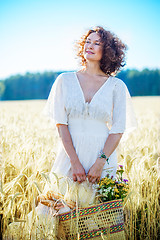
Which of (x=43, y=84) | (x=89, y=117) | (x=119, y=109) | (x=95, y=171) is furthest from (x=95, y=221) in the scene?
(x=43, y=84)

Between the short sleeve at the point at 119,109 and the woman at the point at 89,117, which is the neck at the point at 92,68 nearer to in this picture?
the woman at the point at 89,117

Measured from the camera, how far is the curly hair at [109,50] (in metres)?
2.31

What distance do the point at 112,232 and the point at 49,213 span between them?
0.45 meters

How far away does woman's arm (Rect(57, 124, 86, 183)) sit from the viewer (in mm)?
1994

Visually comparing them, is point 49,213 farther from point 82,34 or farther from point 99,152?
point 82,34

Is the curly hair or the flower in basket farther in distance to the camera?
the curly hair

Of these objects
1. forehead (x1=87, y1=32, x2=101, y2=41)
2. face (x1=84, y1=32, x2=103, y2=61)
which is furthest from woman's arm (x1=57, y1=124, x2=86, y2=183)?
forehead (x1=87, y1=32, x2=101, y2=41)

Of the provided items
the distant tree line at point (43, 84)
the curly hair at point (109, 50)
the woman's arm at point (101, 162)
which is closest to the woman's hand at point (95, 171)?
the woman's arm at point (101, 162)

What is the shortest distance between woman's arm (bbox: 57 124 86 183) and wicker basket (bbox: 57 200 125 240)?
0.28 meters

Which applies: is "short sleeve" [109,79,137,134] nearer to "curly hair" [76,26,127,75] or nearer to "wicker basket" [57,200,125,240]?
"curly hair" [76,26,127,75]

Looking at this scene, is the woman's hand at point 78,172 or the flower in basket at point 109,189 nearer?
the flower in basket at point 109,189

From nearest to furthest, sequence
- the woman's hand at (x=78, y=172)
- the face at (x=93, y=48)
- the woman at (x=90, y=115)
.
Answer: the woman's hand at (x=78, y=172), the woman at (x=90, y=115), the face at (x=93, y=48)

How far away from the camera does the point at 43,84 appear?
62125mm

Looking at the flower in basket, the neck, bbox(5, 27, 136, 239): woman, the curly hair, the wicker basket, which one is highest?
the curly hair
